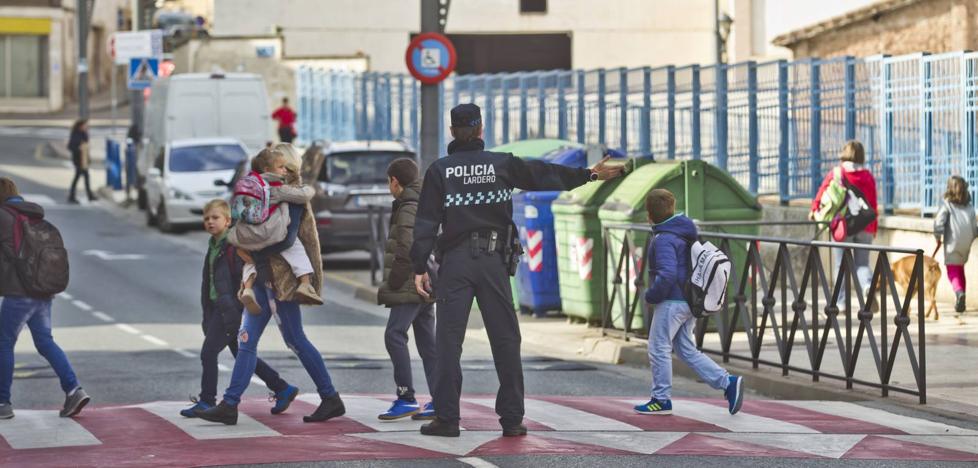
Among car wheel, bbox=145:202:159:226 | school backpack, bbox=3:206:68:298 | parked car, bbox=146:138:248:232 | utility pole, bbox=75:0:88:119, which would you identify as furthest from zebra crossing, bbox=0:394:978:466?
utility pole, bbox=75:0:88:119

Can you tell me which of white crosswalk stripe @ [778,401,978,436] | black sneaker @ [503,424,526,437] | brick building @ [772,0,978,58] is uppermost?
brick building @ [772,0,978,58]

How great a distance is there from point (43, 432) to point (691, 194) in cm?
738

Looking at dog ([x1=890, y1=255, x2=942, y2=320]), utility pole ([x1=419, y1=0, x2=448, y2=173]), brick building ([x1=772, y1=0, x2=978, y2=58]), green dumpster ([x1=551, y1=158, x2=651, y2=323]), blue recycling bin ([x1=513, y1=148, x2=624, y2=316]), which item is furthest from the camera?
brick building ([x1=772, y1=0, x2=978, y2=58])

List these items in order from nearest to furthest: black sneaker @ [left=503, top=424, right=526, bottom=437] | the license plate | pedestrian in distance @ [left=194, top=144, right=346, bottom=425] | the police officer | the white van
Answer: the police officer, black sneaker @ [left=503, top=424, right=526, bottom=437], pedestrian in distance @ [left=194, top=144, right=346, bottom=425], the license plate, the white van

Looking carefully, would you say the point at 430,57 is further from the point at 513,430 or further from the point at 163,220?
the point at 163,220

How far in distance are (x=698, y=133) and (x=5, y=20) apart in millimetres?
47911

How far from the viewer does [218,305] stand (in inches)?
429

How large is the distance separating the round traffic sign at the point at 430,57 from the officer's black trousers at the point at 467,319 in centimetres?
1082

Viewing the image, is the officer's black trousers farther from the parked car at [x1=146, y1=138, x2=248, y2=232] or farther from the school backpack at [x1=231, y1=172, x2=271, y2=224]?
the parked car at [x1=146, y1=138, x2=248, y2=232]

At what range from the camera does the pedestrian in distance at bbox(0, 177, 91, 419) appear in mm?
11297

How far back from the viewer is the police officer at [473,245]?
9938 mm

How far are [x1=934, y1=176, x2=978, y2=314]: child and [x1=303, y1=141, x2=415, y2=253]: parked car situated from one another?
8.23 meters

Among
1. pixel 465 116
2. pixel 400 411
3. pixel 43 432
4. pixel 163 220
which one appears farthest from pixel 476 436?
pixel 163 220

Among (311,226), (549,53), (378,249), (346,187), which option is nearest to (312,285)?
(311,226)
